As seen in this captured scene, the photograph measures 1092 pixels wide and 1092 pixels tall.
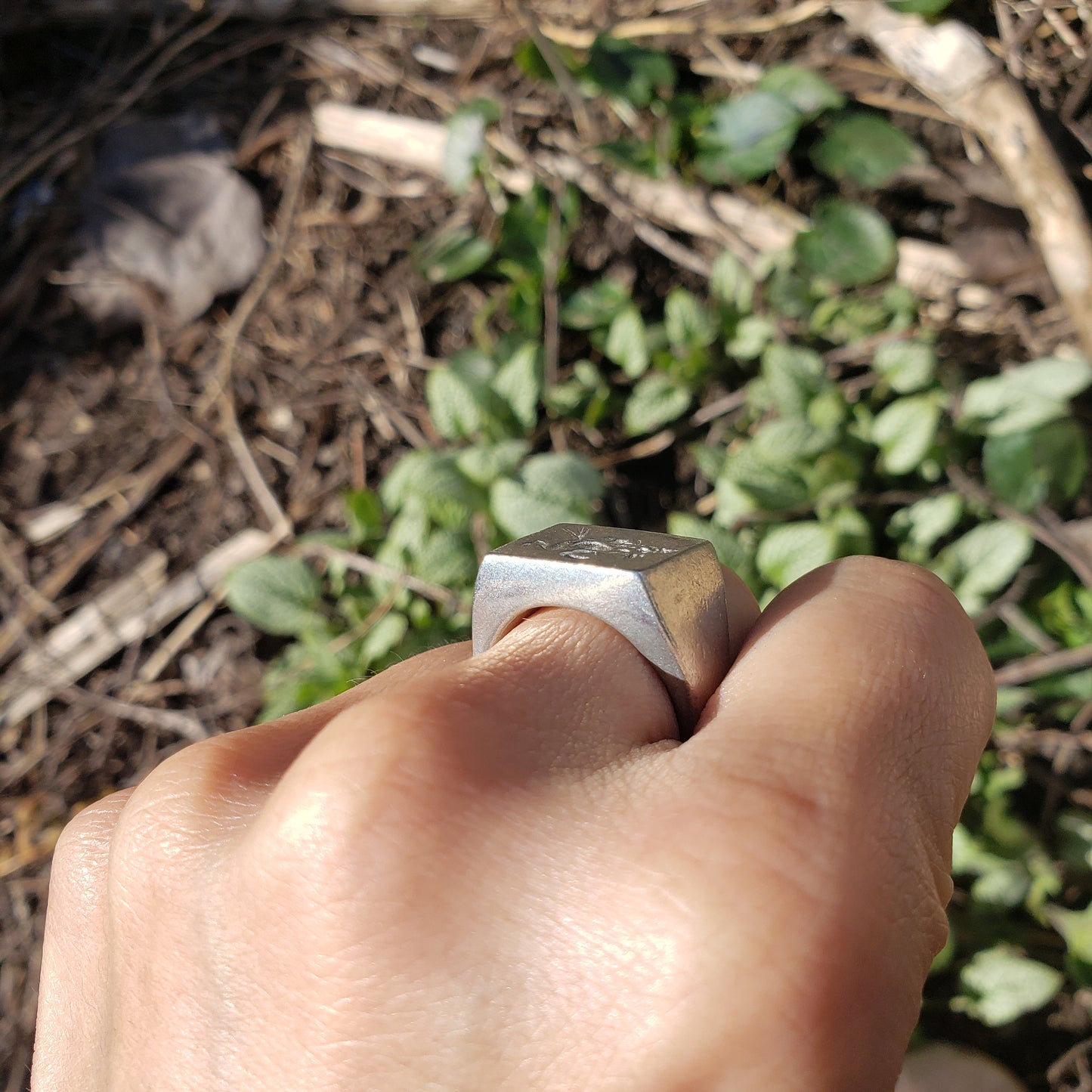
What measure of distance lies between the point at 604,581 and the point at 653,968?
240mm

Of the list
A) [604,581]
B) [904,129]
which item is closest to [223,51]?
[904,129]

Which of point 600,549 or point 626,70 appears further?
point 626,70

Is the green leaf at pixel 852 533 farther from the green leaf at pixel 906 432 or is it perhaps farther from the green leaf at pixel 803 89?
the green leaf at pixel 803 89

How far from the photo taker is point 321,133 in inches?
82.5

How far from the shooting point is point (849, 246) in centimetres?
147

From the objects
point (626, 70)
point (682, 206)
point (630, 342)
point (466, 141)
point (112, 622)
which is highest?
point (626, 70)

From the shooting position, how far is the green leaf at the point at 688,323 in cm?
155

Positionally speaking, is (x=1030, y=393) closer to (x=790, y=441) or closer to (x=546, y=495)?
(x=790, y=441)

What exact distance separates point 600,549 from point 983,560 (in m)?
0.83

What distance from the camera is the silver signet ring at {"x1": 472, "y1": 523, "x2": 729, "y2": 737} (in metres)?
0.59

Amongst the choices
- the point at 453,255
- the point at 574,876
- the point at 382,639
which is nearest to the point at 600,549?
the point at 574,876

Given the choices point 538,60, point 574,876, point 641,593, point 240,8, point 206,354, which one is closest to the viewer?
point 574,876

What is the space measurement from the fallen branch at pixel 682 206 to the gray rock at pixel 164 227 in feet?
1.39

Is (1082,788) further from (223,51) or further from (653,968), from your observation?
(223,51)
